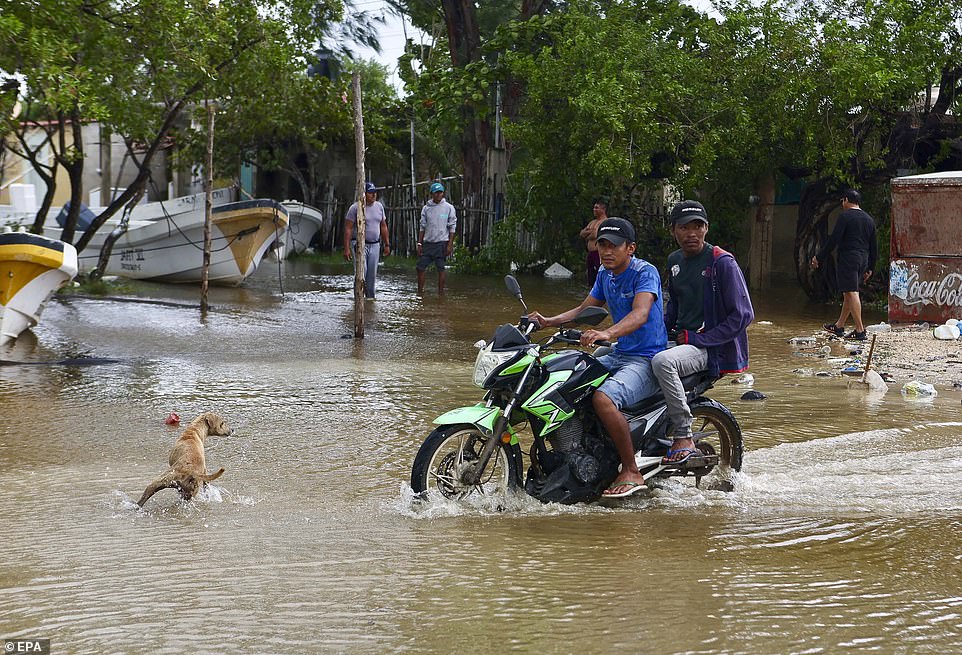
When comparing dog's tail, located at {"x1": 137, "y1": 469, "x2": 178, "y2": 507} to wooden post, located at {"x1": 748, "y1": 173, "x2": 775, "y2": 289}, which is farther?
wooden post, located at {"x1": 748, "y1": 173, "x2": 775, "y2": 289}

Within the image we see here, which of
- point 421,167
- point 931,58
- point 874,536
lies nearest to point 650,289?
point 874,536

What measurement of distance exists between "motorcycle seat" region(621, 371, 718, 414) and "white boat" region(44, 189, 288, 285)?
14.7 meters

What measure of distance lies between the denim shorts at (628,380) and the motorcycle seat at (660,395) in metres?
0.04

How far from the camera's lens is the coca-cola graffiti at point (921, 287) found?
40.9 ft

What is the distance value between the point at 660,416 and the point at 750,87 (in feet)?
38.0

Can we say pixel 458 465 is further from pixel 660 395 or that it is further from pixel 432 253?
pixel 432 253

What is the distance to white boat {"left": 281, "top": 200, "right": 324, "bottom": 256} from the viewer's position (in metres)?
25.2

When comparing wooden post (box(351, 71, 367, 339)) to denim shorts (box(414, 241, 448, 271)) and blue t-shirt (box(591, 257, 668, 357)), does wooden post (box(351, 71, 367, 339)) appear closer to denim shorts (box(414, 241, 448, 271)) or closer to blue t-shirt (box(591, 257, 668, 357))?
denim shorts (box(414, 241, 448, 271))

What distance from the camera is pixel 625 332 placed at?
519 cm

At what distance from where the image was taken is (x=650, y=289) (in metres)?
5.29

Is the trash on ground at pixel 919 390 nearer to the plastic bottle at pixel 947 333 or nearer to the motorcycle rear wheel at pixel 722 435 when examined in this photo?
the plastic bottle at pixel 947 333

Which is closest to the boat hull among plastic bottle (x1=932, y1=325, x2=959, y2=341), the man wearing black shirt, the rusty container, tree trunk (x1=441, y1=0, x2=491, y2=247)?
tree trunk (x1=441, y1=0, x2=491, y2=247)

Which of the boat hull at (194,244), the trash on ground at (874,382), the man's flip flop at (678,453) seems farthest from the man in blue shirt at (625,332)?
Result: the boat hull at (194,244)

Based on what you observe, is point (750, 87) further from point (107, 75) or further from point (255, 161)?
point (255, 161)
